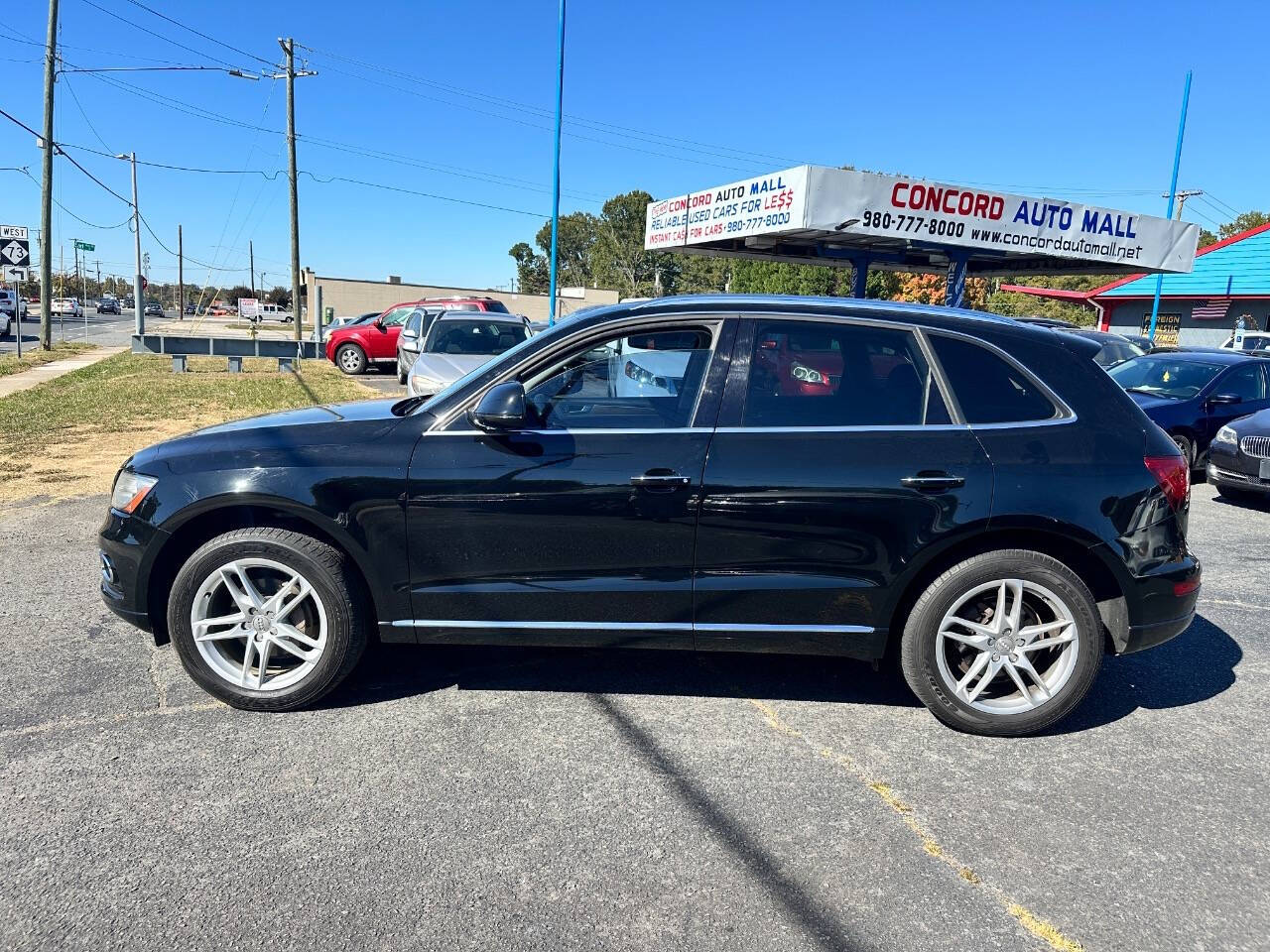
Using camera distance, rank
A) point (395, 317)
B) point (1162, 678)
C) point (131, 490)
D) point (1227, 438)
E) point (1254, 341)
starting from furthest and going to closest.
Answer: point (1254, 341) < point (395, 317) < point (1227, 438) < point (1162, 678) < point (131, 490)

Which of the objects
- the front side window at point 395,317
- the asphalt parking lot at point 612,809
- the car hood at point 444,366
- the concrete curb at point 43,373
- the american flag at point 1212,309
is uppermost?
the american flag at point 1212,309

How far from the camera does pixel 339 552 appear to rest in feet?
11.4

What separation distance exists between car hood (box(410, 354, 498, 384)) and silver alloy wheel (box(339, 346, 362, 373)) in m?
9.53

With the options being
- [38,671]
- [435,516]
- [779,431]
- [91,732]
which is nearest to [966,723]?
[779,431]

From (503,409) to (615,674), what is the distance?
1.49m

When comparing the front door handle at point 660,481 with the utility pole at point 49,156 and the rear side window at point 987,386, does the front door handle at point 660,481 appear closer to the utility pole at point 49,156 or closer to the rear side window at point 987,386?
the rear side window at point 987,386

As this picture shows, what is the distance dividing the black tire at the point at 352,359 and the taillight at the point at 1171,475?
62.7ft

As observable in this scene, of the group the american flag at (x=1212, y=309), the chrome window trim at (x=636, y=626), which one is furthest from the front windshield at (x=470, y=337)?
the american flag at (x=1212, y=309)

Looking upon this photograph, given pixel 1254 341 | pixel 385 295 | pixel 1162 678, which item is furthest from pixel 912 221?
pixel 385 295

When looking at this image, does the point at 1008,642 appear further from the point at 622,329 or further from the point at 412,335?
the point at 412,335

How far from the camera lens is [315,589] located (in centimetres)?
345

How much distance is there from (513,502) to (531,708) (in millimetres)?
944

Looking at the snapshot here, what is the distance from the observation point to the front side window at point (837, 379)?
3.46 meters

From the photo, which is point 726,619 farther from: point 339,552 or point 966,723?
point 339,552
